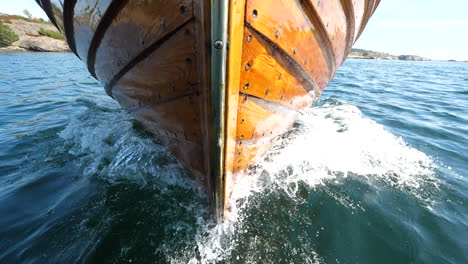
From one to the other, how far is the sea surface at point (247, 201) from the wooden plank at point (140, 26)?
5.33 ft

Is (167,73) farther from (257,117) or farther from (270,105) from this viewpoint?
(270,105)

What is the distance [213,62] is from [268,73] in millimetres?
627

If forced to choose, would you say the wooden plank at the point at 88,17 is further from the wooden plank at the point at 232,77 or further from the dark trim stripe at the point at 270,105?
the dark trim stripe at the point at 270,105

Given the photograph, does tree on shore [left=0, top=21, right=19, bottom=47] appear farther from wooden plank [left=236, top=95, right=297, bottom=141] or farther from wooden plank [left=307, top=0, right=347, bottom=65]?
wooden plank [left=307, top=0, right=347, bottom=65]

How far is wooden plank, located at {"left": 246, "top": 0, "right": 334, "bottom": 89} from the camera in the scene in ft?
5.25

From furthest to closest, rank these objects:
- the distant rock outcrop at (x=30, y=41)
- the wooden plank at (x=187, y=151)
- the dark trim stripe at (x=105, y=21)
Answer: the distant rock outcrop at (x=30, y=41), the wooden plank at (x=187, y=151), the dark trim stripe at (x=105, y=21)

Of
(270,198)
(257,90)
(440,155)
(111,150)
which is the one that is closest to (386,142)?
(440,155)

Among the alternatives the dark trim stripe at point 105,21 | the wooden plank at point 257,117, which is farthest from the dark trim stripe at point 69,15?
the wooden plank at point 257,117

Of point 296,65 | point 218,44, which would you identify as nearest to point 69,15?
point 218,44

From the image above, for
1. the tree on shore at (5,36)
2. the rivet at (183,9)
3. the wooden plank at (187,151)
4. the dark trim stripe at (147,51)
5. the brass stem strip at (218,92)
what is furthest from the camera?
the tree on shore at (5,36)

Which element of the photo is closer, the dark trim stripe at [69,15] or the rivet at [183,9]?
the rivet at [183,9]

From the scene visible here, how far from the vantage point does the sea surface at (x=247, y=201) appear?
2125 mm

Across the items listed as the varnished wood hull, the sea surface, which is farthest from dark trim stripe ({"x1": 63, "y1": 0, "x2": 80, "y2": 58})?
the sea surface

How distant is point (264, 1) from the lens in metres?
1.59
